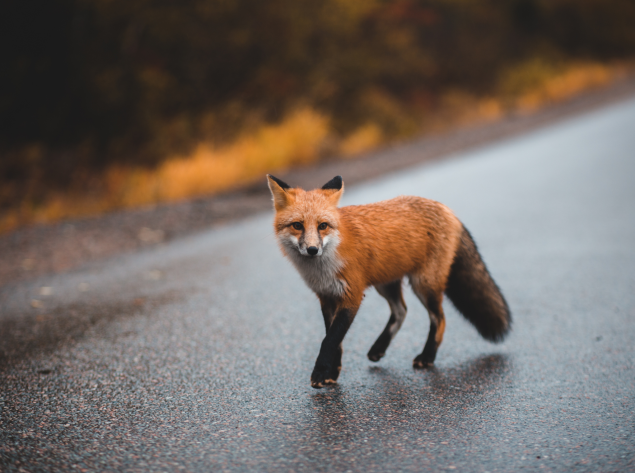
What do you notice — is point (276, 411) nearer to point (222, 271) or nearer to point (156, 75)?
point (222, 271)

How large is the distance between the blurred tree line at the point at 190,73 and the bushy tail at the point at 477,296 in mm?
9018

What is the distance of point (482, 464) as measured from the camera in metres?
2.73

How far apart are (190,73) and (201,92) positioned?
1.90ft

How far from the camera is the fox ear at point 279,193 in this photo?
12.4 ft

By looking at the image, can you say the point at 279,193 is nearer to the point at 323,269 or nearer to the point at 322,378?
the point at 323,269

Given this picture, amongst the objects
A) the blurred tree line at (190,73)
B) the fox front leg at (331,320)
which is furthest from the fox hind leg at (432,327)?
the blurred tree line at (190,73)

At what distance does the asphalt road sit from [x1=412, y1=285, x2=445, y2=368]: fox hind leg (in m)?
0.09

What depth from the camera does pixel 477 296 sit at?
417 cm

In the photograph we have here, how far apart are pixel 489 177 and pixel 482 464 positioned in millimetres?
9255

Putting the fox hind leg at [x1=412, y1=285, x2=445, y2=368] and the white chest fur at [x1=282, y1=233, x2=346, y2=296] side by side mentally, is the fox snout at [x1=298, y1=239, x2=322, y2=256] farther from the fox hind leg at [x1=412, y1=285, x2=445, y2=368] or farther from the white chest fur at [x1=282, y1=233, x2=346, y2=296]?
the fox hind leg at [x1=412, y1=285, x2=445, y2=368]

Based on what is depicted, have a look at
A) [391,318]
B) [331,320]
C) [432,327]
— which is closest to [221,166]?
[391,318]

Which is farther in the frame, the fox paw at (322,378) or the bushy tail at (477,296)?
the bushy tail at (477,296)

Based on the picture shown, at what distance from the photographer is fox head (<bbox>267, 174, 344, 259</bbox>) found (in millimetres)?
3557

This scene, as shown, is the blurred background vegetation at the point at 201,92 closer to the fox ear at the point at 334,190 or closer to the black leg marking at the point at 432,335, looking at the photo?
the fox ear at the point at 334,190
